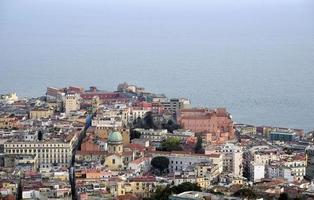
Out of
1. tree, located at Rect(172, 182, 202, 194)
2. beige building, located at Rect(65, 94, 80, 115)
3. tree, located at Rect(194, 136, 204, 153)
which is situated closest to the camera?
tree, located at Rect(172, 182, 202, 194)

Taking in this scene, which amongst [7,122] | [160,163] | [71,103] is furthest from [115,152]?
[71,103]

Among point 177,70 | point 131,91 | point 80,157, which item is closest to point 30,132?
point 80,157

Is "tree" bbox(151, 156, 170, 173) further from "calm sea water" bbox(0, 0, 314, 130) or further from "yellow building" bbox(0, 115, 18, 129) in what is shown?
"calm sea water" bbox(0, 0, 314, 130)

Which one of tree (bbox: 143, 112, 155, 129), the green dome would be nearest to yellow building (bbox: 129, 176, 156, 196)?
the green dome

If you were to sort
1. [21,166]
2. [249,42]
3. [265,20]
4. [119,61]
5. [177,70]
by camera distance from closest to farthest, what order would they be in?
[21,166], [177,70], [119,61], [249,42], [265,20]

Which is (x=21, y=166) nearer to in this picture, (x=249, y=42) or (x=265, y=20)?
(x=249, y=42)
